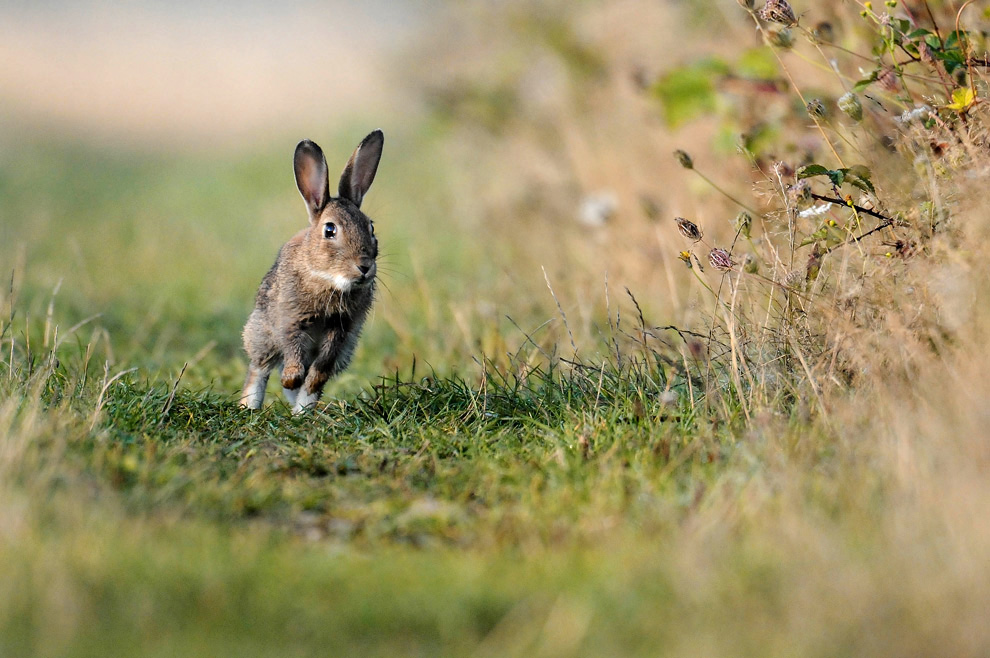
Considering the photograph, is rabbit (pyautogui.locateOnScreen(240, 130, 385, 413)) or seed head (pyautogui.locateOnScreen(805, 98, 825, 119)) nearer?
seed head (pyautogui.locateOnScreen(805, 98, 825, 119))

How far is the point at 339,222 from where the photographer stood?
5.44 meters

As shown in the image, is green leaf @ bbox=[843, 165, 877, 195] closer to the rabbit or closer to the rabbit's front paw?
the rabbit

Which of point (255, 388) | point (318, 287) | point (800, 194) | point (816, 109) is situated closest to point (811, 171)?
point (800, 194)

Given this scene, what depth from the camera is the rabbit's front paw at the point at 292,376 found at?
5441 millimetres

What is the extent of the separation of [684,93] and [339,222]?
226 cm

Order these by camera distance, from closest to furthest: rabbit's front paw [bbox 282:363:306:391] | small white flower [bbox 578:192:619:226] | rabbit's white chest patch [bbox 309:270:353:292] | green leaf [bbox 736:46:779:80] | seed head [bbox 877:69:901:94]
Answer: seed head [bbox 877:69:901:94] → rabbit's white chest patch [bbox 309:270:353:292] → rabbit's front paw [bbox 282:363:306:391] → green leaf [bbox 736:46:779:80] → small white flower [bbox 578:192:619:226]

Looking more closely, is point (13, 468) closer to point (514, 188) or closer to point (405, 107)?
point (514, 188)

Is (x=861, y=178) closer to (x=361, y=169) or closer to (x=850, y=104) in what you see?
(x=850, y=104)

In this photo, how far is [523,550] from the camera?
3.62 m

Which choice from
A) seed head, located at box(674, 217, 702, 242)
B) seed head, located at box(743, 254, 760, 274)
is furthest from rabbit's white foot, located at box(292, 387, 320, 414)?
seed head, located at box(743, 254, 760, 274)

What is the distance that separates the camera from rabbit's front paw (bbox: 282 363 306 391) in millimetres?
5441

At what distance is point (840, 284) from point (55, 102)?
68.4 feet

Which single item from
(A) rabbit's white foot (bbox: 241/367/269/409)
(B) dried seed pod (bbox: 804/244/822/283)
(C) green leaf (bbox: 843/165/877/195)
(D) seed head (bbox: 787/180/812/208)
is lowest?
(A) rabbit's white foot (bbox: 241/367/269/409)

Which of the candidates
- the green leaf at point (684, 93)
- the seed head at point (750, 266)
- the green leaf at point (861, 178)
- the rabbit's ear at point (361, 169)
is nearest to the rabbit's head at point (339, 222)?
the rabbit's ear at point (361, 169)
